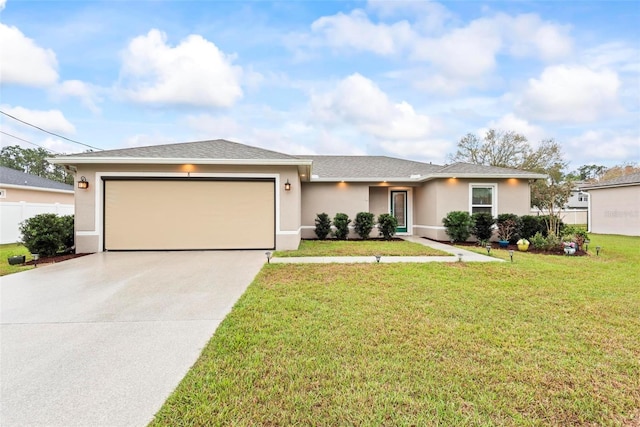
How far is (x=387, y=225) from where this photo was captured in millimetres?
11898

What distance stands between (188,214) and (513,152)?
82.3 ft

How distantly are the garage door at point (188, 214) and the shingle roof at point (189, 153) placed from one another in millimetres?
788

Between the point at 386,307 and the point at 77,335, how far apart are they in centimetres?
363

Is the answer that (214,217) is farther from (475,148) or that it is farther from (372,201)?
(475,148)

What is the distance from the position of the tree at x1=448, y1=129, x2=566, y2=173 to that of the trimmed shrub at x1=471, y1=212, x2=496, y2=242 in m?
15.7

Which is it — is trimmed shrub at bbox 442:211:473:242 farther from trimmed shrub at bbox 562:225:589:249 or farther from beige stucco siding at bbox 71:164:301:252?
beige stucco siding at bbox 71:164:301:252

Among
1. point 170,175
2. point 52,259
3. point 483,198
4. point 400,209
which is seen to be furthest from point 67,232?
point 483,198

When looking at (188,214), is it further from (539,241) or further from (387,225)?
(539,241)

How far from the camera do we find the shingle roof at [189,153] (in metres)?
8.87

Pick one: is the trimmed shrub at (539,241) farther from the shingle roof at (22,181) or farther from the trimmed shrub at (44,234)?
the shingle roof at (22,181)

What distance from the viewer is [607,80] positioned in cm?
1398

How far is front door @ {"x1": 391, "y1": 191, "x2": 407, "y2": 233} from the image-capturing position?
543 inches

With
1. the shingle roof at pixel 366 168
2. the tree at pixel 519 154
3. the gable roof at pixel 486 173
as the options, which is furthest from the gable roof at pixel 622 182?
the shingle roof at pixel 366 168

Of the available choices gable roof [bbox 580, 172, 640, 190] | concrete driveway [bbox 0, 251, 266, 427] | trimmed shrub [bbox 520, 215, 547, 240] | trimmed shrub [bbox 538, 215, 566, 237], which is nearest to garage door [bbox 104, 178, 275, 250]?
concrete driveway [bbox 0, 251, 266, 427]
